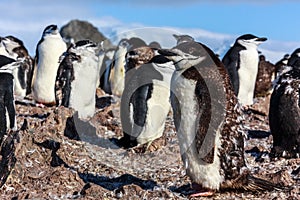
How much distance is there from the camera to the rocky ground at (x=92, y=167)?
705 centimetres

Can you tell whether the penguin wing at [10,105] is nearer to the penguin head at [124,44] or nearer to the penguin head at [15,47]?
the penguin head at [15,47]

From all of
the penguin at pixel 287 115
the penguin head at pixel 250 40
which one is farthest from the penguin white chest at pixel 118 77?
the penguin at pixel 287 115

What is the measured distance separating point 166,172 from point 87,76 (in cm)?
555

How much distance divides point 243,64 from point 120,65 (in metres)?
4.42

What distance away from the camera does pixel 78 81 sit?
1332 cm

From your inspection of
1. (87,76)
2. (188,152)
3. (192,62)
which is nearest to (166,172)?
(188,152)

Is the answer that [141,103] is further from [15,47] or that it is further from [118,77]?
[15,47]

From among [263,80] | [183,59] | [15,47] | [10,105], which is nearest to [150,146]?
[10,105]

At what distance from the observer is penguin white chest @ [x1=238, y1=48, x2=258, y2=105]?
644 inches

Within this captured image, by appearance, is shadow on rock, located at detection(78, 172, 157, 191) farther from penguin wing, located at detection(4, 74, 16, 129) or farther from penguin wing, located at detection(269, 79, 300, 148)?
penguin wing, located at detection(269, 79, 300, 148)

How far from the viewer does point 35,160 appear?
26.8 ft

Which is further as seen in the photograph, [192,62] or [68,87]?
[68,87]

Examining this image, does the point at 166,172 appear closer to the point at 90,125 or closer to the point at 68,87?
the point at 90,125

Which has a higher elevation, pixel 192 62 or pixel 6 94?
pixel 192 62
